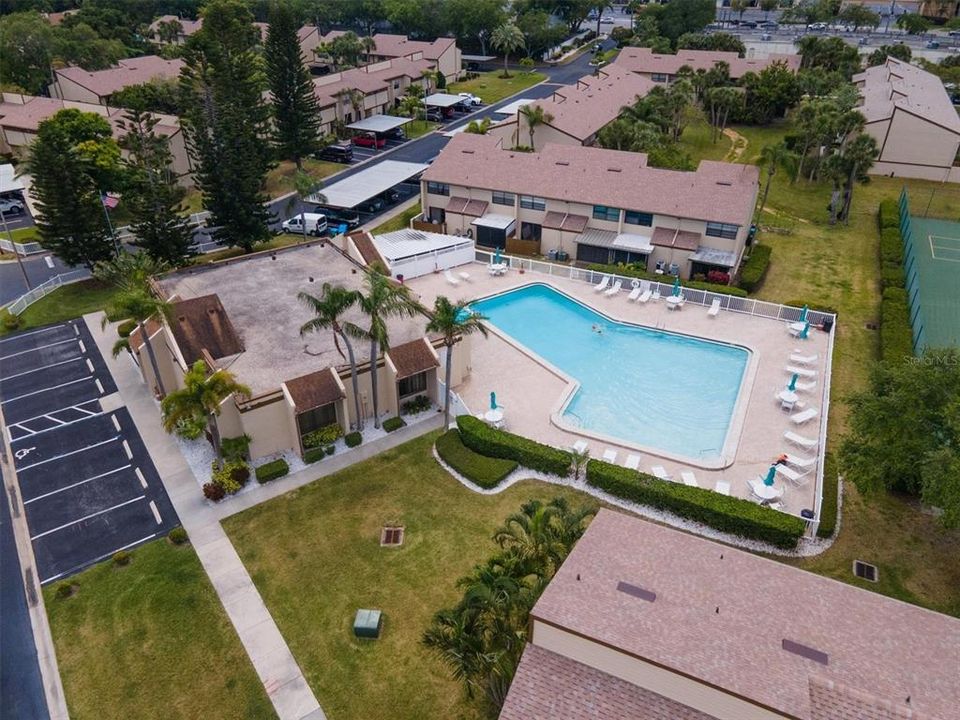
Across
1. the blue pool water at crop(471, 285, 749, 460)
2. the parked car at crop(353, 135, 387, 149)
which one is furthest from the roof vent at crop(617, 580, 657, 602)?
the parked car at crop(353, 135, 387, 149)

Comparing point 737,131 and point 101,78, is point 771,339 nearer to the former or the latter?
point 737,131

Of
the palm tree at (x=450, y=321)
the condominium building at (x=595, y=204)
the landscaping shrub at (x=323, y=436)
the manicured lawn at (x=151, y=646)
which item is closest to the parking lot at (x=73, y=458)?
the manicured lawn at (x=151, y=646)

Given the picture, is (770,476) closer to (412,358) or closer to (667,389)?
(667,389)

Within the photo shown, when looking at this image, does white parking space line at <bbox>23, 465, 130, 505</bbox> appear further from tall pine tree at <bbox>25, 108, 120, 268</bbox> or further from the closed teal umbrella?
the closed teal umbrella

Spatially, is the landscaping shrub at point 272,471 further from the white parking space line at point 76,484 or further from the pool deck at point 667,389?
the pool deck at point 667,389

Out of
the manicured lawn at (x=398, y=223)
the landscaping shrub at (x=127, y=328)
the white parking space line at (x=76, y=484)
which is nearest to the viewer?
the white parking space line at (x=76, y=484)

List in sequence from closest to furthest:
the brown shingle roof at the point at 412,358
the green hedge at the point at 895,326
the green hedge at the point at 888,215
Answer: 1. the brown shingle roof at the point at 412,358
2. the green hedge at the point at 895,326
3. the green hedge at the point at 888,215

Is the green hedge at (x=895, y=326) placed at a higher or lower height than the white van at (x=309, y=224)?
lower

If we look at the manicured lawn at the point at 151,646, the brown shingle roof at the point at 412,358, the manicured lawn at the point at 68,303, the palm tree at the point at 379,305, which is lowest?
the manicured lawn at the point at 151,646

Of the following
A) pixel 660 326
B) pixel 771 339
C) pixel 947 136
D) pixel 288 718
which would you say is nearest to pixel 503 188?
pixel 660 326

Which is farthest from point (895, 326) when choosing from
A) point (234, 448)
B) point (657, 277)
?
point (234, 448)
